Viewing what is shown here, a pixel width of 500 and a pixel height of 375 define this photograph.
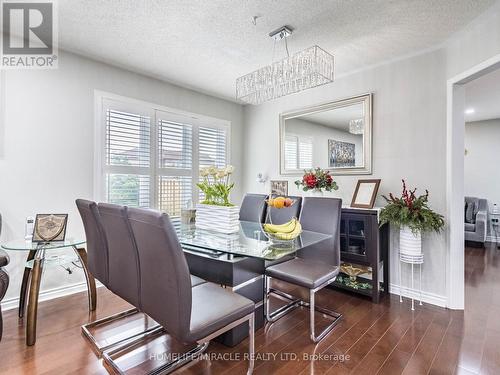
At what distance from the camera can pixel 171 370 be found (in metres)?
1.74

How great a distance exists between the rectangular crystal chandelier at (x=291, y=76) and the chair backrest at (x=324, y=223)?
111 centimetres

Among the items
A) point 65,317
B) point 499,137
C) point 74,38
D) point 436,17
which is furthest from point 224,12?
point 499,137

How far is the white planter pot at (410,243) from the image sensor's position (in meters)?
2.67

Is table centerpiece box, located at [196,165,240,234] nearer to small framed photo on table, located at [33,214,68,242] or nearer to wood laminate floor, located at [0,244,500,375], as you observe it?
wood laminate floor, located at [0,244,500,375]

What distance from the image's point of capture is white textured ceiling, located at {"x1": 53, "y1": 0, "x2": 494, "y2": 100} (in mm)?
2104

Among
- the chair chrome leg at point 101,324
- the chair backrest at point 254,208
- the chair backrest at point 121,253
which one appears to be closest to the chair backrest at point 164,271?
the chair backrest at point 121,253

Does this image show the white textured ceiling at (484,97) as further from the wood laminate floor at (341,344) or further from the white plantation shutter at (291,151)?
the wood laminate floor at (341,344)

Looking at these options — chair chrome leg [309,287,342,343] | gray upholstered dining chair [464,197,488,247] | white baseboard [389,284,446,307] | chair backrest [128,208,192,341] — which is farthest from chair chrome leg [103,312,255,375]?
gray upholstered dining chair [464,197,488,247]

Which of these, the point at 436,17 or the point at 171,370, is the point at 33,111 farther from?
the point at 436,17

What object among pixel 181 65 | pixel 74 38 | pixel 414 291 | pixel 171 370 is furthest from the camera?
pixel 181 65

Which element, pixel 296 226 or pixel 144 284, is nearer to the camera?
pixel 144 284

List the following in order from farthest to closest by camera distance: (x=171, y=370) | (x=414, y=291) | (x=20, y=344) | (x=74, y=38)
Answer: (x=414, y=291)
(x=74, y=38)
(x=20, y=344)
(x=171, y=370)

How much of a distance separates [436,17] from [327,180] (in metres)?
1.77

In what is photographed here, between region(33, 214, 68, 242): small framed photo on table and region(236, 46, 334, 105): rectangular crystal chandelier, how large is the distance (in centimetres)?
207
